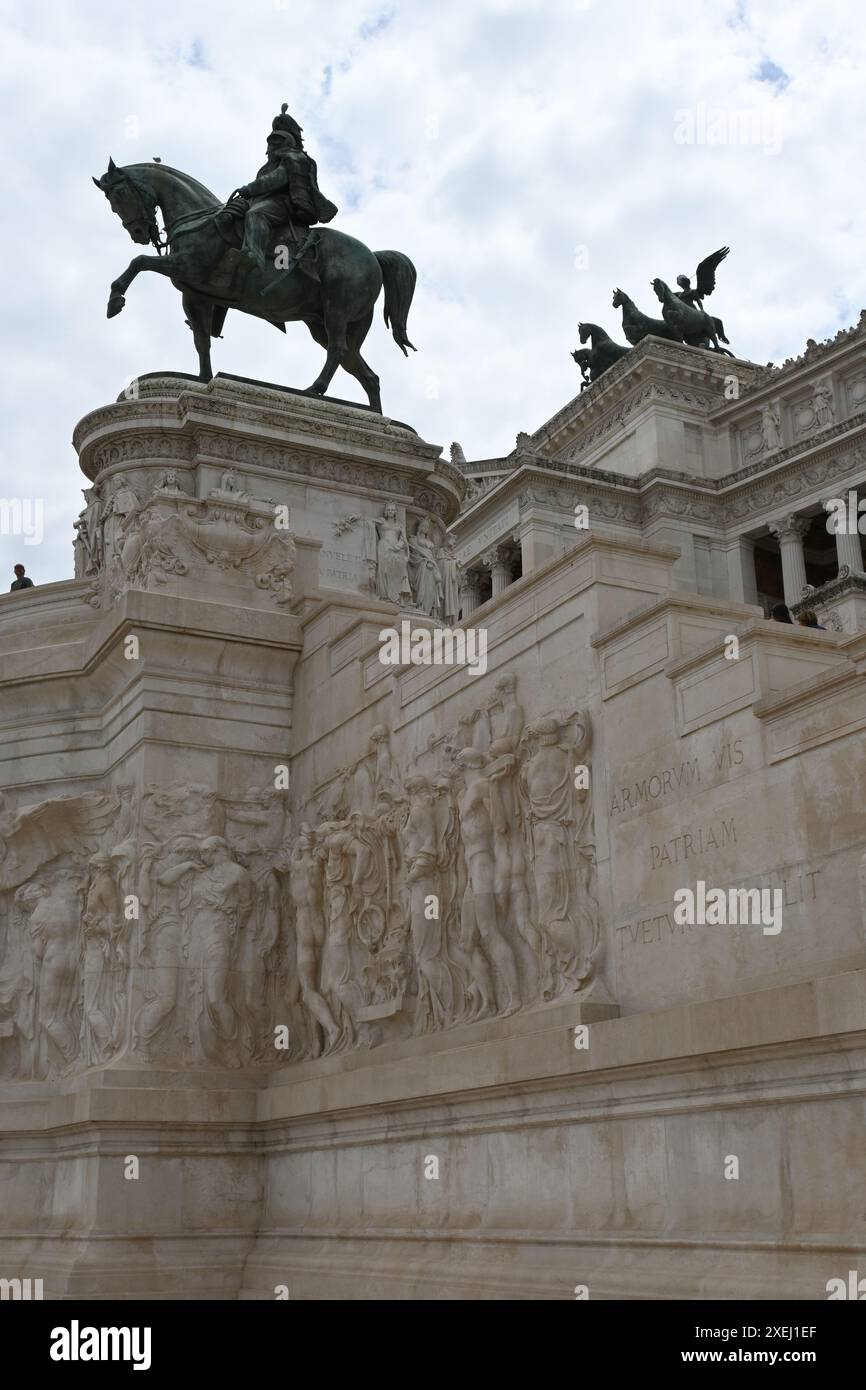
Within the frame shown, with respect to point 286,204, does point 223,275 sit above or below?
below

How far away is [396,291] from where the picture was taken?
27812 mm

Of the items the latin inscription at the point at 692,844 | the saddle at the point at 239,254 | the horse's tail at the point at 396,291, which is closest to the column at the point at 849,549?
the horse's tail at the point at 396,291

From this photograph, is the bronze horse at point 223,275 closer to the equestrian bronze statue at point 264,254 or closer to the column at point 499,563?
the equestrian bronze statue at point 264,254

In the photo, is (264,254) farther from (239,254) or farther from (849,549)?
(849,549)

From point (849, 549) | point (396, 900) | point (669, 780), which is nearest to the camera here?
point (669, 780)

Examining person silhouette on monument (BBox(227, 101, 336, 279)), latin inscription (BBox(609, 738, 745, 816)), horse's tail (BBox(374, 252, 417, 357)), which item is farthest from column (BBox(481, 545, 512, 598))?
latin inscription (BBox(609, 738, 745, 816))

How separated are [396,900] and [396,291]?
13956 mm

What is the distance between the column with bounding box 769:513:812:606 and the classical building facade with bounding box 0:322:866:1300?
124 feet

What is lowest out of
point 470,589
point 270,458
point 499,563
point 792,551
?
point 270,458

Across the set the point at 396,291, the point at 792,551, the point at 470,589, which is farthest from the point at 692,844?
the point at 470,589

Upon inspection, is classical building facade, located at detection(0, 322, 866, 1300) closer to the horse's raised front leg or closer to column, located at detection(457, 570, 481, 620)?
the horse's raised front leg

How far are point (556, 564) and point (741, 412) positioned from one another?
181 ft

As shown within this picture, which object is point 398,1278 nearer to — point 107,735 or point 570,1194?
point 570,1194
